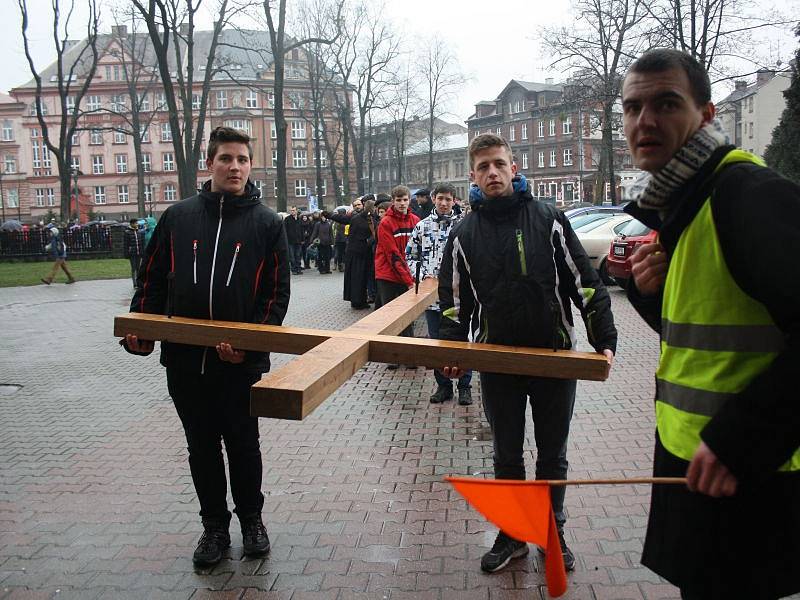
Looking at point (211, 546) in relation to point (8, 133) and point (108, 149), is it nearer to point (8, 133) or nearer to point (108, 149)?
point (108, 149)

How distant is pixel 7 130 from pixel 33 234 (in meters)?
56.8

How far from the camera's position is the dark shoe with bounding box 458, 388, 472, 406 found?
23.7ft

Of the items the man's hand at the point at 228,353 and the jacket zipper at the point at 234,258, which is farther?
the jacket zipper at the point at 234,258

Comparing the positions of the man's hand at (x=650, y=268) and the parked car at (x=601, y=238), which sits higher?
the man's hand at (x=650, y=268)

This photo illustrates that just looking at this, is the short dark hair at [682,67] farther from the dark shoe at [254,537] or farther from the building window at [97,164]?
the building window at [97,164]

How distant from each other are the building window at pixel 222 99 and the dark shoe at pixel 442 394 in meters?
80.0

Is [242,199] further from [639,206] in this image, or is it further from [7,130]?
[7,130]

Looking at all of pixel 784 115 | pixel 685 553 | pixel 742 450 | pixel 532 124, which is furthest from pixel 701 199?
pixel 532 124

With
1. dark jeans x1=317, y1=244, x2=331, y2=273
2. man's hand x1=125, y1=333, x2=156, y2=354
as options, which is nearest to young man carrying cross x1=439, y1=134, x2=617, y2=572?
man's hand x1=125, y1=333, x2=156, y2=354

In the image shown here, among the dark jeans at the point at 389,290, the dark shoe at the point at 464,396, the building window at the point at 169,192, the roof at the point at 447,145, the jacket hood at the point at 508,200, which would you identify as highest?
the roof at the point at 447,145

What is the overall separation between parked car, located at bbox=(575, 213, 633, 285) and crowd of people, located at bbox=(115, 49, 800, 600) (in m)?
11.0

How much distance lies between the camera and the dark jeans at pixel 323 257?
23891 mm

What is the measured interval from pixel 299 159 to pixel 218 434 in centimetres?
8391

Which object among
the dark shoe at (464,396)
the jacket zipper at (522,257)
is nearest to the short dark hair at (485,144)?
the jacket zipper at (522,257)
